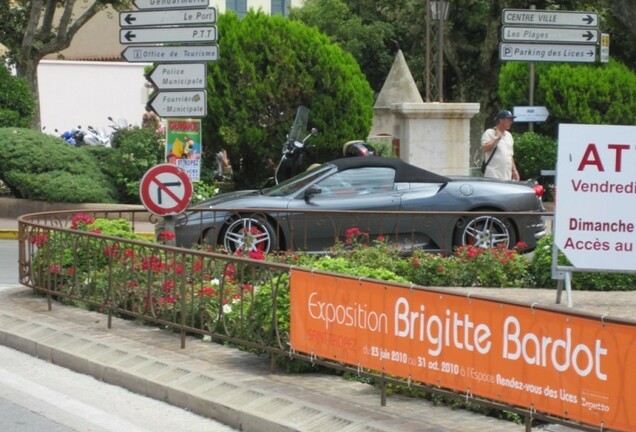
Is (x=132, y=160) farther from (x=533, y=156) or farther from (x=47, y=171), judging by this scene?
(x=533, y=156)

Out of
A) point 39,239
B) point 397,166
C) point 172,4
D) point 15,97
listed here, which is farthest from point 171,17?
point 15,97

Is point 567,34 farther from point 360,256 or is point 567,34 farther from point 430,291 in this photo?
point 430,291

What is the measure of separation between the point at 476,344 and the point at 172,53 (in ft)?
21.5

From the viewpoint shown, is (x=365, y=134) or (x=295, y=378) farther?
(x=365, y=134)

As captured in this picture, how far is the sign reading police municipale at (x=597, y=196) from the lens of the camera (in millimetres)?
9555

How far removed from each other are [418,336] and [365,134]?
17487mm

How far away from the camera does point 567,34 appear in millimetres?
→ 13570

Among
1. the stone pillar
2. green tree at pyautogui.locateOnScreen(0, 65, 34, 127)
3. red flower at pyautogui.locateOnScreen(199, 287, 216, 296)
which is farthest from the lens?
green tree at pyautogui.locateOnScreen(0, 65, 34, 127)

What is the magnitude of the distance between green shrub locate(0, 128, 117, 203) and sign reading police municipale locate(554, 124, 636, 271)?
13602 mm

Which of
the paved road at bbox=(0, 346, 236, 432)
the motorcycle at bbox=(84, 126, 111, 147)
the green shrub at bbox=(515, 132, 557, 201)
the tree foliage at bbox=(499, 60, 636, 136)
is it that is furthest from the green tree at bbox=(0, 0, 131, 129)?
the paved road at bbox=(0, 346, 236, 432)

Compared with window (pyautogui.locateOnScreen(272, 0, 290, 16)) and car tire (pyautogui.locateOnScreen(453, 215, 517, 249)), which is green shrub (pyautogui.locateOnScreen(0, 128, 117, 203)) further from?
window (pyautogui.locateOnScreen(272, 0, 290, 16))

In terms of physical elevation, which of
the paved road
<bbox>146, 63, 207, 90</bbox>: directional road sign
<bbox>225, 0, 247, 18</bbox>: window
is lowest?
the paved road

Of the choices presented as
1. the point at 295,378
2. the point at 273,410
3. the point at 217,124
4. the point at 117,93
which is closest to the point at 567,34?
the point at 295,378

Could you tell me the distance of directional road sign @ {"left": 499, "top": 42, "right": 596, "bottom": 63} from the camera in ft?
44.4
